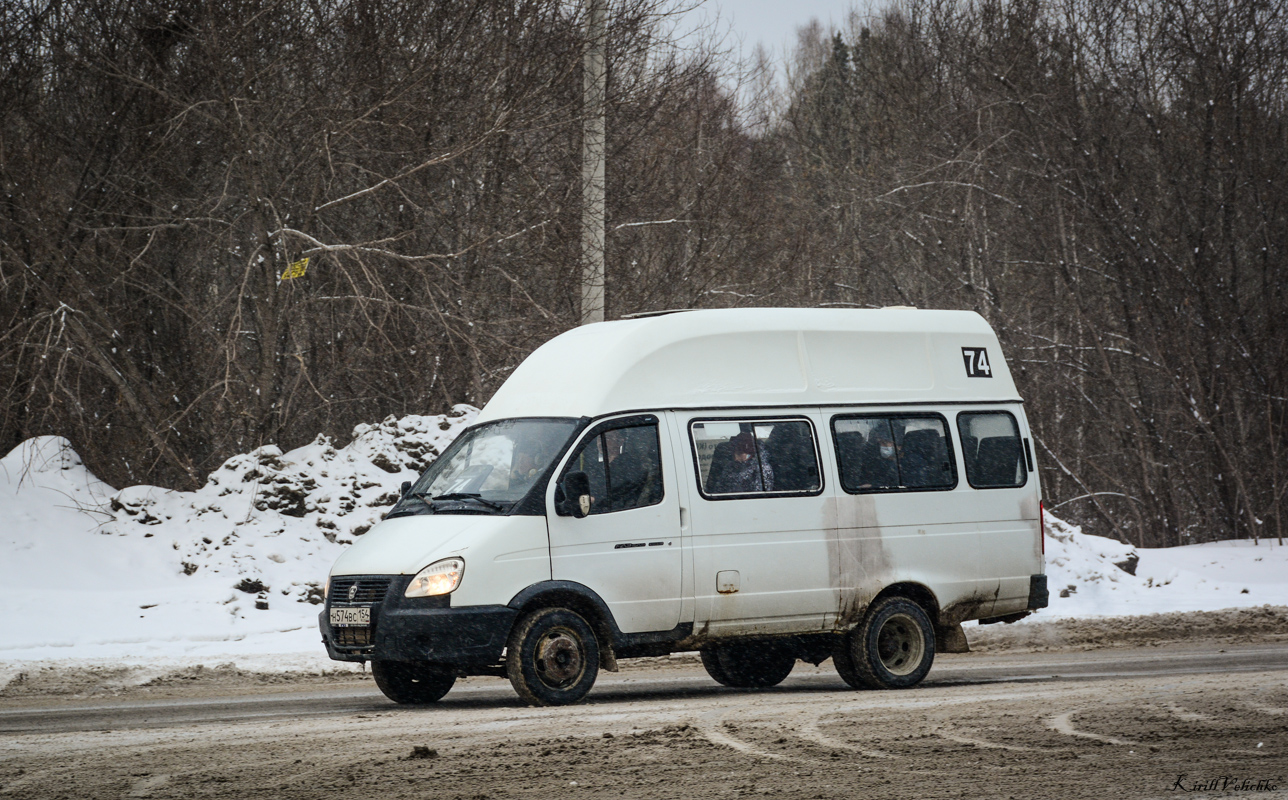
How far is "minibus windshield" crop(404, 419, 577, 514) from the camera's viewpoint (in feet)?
31.4

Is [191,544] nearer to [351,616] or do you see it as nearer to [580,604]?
[351,616]

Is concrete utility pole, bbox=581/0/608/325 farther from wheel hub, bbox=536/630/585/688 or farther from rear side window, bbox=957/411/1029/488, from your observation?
wheel hub, bbox=536/630/585/688

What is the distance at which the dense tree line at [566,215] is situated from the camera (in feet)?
57.9

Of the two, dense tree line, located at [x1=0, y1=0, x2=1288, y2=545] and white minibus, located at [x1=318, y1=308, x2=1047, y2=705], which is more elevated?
dense tree line, located at [x1=0, y1=0, x2=1288, y2=545]

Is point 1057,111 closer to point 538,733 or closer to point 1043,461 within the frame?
point 1043,461

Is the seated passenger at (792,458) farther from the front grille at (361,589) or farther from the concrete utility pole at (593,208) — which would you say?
the concrete utility pole at (593,208)

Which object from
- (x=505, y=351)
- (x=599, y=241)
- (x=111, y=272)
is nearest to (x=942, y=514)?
(x=599, y=241)

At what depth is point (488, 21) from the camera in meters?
19.8

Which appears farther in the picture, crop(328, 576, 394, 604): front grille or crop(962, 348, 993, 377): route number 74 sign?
crop(962, 348, 993, 377): route number 74 sign

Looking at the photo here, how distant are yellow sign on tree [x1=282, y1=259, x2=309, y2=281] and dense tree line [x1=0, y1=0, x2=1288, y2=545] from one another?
0.42 metres

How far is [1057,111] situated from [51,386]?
57.8 ft

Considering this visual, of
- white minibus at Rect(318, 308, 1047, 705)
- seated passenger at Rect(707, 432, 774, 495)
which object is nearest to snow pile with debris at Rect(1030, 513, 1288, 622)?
white minibus at Rect(318, 308, 1047, 705)

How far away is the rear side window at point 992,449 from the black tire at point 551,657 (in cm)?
368

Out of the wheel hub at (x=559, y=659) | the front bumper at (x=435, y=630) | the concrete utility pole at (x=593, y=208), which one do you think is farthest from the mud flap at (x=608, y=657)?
the concrete utility pole at (x=593, y=208)
